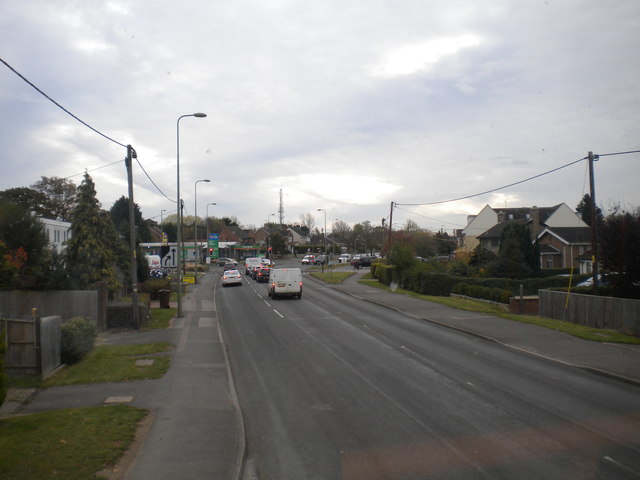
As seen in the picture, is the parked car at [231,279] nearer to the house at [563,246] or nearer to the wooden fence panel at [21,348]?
the house at [563,246]

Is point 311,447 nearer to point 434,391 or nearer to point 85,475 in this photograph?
point 85,475

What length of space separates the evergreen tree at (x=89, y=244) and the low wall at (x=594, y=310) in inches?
854

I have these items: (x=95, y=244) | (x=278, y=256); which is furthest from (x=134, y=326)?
(x=278, y=256)

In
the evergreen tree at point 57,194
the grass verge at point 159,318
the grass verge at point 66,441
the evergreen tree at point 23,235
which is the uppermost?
the evergreen tree at point 57,194

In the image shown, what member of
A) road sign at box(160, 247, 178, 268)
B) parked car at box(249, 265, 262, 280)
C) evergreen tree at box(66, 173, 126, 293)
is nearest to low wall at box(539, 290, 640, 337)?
road sign at box(160, 247, 178, 268)

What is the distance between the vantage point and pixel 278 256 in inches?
4491

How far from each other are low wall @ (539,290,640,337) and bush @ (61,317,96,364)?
61.7ft

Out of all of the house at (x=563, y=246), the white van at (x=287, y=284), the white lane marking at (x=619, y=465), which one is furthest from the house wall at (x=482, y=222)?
the white lane marking at (x=619, y=465)

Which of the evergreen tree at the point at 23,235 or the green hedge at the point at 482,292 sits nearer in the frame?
the evergreen tree at the point at 23,235

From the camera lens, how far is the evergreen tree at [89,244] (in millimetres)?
24844

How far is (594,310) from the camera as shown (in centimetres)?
2222

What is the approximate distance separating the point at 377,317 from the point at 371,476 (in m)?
18.1

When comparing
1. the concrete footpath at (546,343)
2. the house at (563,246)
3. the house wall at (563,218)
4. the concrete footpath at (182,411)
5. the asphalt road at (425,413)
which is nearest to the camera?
the concrete footpath at (182,411)

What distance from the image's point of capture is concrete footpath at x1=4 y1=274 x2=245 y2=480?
273 inches
